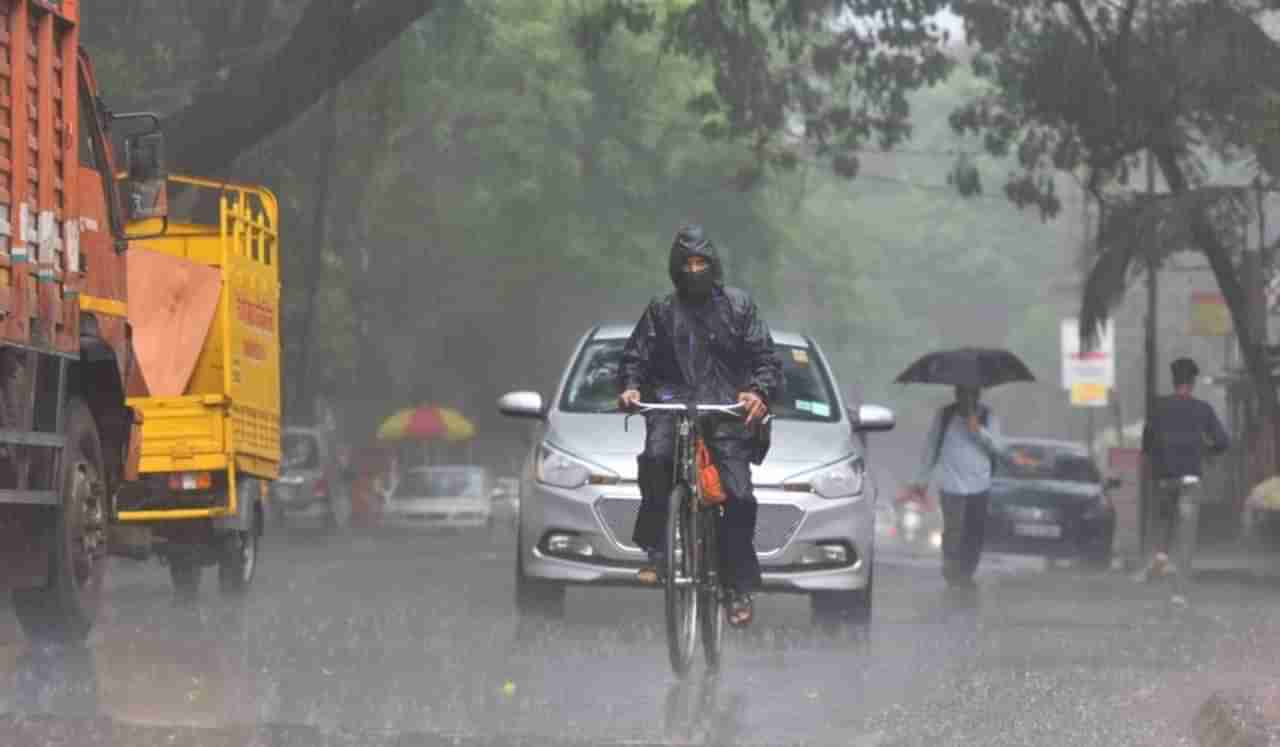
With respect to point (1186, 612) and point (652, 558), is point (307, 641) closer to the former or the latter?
point (652, 558)

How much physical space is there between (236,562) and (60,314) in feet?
21.7

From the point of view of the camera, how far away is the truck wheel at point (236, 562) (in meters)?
17.8

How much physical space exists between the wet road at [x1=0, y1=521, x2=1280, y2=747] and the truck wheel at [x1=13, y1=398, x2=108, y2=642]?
0.57 feet

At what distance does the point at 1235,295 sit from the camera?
82.8ft

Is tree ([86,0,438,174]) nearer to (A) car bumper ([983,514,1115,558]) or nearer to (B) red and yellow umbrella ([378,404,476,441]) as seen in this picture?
(A) car bumper ([983,514,1115,558])

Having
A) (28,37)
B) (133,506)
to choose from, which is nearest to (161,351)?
(133,506)

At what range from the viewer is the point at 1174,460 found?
64.4 feet

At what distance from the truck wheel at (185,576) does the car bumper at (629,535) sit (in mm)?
4145

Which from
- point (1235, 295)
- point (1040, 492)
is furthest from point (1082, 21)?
point (1040, 492)

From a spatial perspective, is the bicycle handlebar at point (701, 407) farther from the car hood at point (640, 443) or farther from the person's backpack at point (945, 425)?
the person's backpack at point (945, 425)

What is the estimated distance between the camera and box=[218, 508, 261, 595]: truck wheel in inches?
699

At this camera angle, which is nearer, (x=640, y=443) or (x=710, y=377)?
(x=710, y=377)

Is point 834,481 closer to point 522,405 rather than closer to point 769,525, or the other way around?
point 769,525

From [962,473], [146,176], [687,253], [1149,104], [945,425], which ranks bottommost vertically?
[962,473]
